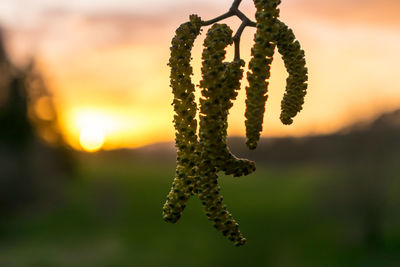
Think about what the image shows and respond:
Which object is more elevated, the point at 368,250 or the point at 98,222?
the point at 98,222

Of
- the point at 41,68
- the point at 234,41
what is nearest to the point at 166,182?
the point at 41,68

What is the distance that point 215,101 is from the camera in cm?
225

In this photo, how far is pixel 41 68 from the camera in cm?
4191

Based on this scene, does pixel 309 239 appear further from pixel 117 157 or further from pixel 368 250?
pixel 117 157

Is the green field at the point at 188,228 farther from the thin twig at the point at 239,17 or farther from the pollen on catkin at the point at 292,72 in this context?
the thin twig at the point at 239,17

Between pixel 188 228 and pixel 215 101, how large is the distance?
155 feet

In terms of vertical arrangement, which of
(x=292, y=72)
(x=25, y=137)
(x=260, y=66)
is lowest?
(x=260, y=66)

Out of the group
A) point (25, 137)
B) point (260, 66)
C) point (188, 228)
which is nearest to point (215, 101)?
point (260, 66)

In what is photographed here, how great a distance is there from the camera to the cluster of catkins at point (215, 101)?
224 centimetres

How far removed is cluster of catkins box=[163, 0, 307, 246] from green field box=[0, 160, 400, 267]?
3046cm

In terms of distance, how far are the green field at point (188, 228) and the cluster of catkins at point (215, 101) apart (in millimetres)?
30459

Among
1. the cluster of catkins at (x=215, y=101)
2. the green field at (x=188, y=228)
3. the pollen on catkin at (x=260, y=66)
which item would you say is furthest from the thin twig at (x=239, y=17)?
the green field at (x=188, y=228)

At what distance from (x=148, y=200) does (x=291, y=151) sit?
52.5 feet

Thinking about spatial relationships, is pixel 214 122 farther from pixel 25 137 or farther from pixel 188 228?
pixel 188 228
